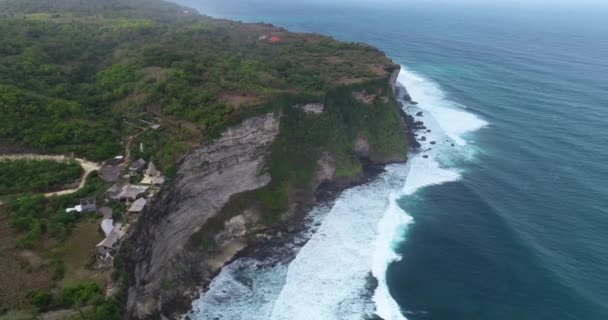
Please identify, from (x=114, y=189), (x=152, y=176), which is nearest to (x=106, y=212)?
(x=114, y=189)

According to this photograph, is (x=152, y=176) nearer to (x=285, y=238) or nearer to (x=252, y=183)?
(x=252, y=183)

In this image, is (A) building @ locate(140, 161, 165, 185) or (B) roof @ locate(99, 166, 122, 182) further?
(A) building @ locate(140, 161, 165, 185)

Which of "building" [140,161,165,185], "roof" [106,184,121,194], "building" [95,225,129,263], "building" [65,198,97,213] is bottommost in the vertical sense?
"building" [95,225,129,263]

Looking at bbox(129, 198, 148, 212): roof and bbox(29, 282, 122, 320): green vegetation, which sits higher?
bbox(129, 198, 148, 212): roof

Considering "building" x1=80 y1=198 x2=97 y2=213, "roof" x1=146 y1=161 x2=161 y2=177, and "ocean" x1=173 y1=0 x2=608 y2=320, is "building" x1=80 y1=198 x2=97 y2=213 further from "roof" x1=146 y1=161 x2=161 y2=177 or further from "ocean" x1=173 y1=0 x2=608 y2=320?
"ocean" x1=173 y1=0 x2=608 y2=320

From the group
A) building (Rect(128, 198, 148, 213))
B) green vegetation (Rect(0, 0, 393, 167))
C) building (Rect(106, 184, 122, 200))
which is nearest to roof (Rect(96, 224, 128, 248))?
building (Rect(128, 198, 148, 213))

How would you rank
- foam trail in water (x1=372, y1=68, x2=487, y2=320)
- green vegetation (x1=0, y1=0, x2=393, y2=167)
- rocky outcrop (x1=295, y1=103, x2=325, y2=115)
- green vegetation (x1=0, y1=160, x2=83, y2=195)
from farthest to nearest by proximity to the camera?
rocky outcrop (x1=295, y1=103, x2=325, y2=115)
green vegetation (x1=0, y1=0, x2=393, y2=167)
foam trail in water (x1=372, y1=68, x2=487, y2=320)
green vegetation (x1=0, y1=160, x2=83, y2=195)
